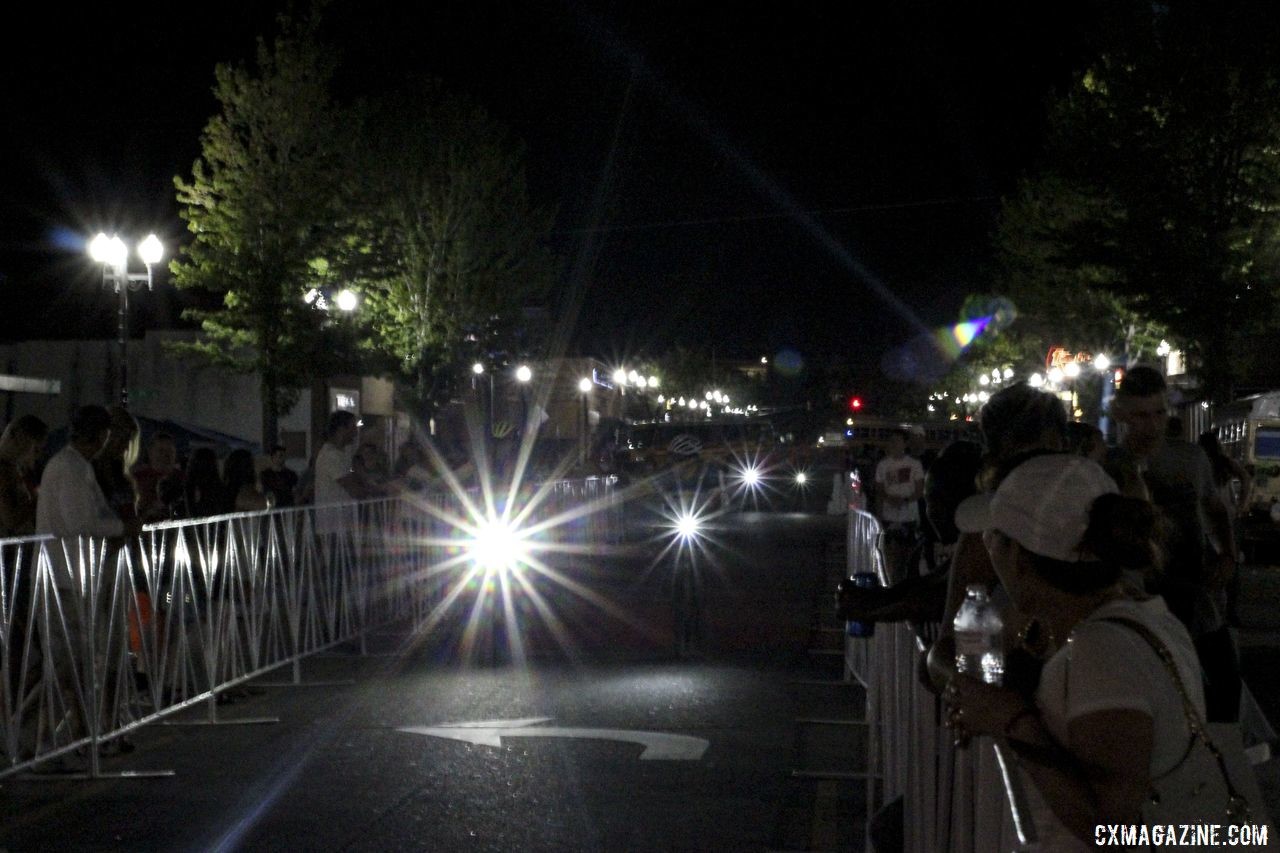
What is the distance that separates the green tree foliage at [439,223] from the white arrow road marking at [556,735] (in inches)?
1006

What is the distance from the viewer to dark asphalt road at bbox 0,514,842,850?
266 inches

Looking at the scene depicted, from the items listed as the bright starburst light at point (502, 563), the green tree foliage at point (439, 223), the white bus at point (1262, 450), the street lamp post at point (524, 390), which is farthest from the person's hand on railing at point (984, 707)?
the street lamp post at point (524, 390)

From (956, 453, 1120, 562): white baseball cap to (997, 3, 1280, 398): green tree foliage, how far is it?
2906cm

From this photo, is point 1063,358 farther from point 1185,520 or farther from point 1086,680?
point 1086,680

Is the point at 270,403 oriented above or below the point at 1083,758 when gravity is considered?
above

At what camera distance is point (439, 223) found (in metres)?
36.5

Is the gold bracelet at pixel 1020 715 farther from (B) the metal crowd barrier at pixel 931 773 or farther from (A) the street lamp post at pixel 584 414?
(A) the street lamp post at pixel 584 414

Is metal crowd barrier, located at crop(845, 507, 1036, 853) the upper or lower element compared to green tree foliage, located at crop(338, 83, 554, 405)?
lower

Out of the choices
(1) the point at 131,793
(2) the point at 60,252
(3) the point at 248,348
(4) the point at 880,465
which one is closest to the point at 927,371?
(2) the point at 60,252

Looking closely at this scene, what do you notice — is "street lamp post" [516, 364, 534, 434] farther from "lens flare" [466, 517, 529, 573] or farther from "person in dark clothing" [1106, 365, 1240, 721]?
"person in dark clothing" [1106, 365, 1240, 721]

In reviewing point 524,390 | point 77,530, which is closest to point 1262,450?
point 77,530

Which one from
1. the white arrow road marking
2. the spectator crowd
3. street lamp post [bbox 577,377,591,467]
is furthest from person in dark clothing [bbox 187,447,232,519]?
street lamp post [bbox 577,377,591,467]

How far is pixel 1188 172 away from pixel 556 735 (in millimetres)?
26271

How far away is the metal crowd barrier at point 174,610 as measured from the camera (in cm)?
764
